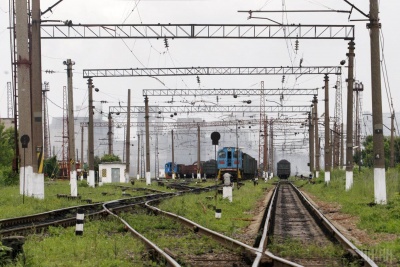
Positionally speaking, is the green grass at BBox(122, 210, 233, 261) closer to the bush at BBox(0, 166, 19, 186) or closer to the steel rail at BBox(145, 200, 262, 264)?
the steel rail at BBox(145, 200, 262, 264)

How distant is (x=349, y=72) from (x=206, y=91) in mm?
23030

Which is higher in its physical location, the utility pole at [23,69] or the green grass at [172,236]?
the utility pole at [23,69]

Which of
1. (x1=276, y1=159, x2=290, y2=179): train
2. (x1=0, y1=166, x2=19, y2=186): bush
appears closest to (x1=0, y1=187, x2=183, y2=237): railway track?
(x1=0, y1=166, x2=19, y2=186): bush

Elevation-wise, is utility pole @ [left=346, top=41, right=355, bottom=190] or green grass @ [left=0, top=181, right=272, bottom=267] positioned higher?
utility pole @ [left=346, top=41, right=355, bottom=190]

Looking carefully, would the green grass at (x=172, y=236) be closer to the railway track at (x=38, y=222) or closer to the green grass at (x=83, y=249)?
the green grass at (x=83, y=249)

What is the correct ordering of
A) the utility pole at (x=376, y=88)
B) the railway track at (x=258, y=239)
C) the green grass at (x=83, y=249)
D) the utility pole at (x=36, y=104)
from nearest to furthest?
the railway track at (x=258, y=239), the green grass at (x=83, y=249), the utility pole at (x=376, y=88), the utility pole at (x=36, y=104)

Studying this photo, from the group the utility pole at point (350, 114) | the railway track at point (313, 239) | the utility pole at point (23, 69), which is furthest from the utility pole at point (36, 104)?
the utility pole at point (350, 114)

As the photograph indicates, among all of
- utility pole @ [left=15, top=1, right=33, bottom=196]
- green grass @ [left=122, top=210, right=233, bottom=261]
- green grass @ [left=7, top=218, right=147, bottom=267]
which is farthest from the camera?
utility pole @ [left=15, top=1, right=33, bottom=196]

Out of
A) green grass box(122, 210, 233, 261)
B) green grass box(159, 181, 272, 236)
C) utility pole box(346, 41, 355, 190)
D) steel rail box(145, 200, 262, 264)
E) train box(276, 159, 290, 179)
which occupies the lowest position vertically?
train box(276, 159, 290, 179)

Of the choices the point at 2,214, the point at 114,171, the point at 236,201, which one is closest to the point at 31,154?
the point at 2,214

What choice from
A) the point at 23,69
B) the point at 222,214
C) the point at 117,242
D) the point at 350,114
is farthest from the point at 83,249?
the point at 350,114

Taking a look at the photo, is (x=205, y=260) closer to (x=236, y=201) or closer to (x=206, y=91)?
(x=236, y=201)

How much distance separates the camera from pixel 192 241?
14258mm

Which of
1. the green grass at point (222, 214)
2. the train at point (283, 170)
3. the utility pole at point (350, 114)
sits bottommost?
the train at point (283, 170)
